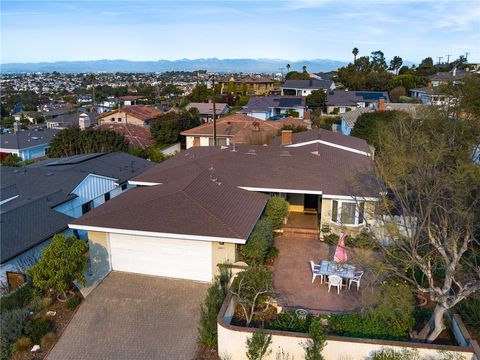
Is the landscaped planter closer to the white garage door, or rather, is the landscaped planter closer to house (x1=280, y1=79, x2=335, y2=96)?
the white garage door

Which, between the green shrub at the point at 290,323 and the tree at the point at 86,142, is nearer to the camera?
the green shrub at the point at 290,323

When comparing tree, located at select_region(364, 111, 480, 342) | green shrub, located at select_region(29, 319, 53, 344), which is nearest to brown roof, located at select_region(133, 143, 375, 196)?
tree, located at select_region(364, 111, 480, 342)

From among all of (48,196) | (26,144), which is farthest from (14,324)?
(26,144)

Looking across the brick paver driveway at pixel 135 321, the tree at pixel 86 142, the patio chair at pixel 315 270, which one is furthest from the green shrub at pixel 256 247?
the tree at pixel 86 142

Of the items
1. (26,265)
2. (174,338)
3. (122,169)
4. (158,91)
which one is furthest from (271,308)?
(158,91)

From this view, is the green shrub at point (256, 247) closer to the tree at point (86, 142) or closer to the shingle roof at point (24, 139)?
the tree at point (86, 142)

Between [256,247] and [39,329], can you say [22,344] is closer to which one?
[39,329]
